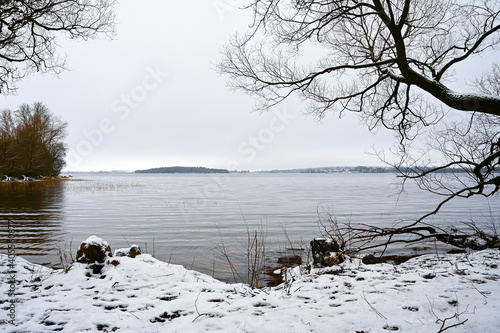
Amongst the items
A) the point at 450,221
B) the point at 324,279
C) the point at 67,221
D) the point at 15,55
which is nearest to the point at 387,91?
the point at 324,279

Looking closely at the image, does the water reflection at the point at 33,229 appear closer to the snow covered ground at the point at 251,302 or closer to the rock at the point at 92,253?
the rock at the point at 92,253

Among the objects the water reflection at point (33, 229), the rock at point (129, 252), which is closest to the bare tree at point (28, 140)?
the water reflection at point (33, 229)

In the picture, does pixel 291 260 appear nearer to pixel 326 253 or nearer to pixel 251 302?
pixel 326 253

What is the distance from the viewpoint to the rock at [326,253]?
5585mm

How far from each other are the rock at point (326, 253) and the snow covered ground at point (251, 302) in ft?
2.18

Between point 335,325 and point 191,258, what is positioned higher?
point 335,325

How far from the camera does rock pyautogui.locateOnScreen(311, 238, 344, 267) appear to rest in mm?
5585

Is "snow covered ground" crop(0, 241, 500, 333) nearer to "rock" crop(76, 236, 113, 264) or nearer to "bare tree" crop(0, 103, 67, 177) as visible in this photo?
"rock" crop(76, 236, 113, 264)

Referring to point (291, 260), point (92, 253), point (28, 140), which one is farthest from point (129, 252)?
point (28, 140)

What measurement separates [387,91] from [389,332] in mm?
6262

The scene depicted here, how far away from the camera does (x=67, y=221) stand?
1537 centimetres

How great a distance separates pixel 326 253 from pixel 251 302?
2.44m

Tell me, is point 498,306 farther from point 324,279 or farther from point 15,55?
point 15,55

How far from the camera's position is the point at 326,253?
18.6 feet
